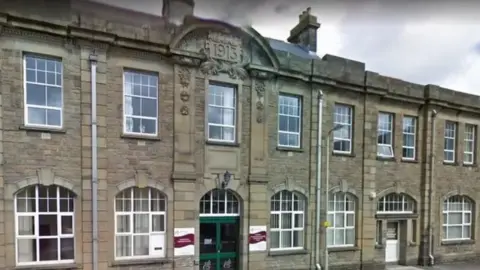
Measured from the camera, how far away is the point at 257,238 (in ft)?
34.0

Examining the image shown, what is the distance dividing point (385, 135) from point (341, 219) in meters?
4.08

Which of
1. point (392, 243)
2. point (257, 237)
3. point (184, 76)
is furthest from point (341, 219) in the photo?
point (184, 76)

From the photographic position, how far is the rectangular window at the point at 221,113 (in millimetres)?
10156

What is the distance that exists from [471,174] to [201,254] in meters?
13.6

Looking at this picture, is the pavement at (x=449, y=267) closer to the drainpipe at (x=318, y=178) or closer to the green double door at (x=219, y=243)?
the drainpipe at (x=318, y=178)

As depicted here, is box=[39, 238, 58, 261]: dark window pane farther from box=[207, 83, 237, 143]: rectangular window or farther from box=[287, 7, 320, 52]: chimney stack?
box=[287, 7, 320, 52]: chimney stack

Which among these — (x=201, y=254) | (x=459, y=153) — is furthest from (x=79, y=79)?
(x=459, y=153)

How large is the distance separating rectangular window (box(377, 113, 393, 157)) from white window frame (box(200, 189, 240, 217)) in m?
6.55

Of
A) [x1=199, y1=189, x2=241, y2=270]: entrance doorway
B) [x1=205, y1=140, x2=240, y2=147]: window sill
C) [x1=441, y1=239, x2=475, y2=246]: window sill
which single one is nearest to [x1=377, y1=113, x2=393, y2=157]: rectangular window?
[x1=441, y1=239, x2=475, y2=246]: window sill

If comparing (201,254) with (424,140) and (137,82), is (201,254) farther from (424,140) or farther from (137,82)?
(424,140)

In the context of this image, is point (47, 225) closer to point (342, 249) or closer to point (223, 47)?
point (223, 47)

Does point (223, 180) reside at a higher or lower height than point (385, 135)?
lower

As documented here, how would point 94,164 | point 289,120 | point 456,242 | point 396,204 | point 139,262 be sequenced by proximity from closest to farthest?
point 94,164, point 139,262, point 289,120, point 396,204, point 456,242

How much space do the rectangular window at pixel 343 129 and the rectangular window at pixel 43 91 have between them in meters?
9.25
